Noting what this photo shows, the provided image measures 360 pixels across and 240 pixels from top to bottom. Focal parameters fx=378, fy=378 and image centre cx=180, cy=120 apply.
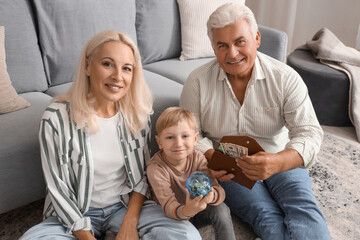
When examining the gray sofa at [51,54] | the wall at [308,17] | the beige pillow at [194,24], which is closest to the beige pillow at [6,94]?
the gray sofa at [51,54]

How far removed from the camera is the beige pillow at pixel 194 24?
271 centimetres

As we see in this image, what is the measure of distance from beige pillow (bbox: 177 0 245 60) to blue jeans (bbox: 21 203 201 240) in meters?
1.53

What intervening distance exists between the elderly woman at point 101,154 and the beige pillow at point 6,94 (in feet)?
1.88

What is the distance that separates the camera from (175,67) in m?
2.66

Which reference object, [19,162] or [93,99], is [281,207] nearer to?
[93,99]

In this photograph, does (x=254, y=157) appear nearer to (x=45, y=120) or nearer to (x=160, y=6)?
(x=45, y=120)

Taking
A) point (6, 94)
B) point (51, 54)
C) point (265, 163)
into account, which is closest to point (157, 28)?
point (51, 54)

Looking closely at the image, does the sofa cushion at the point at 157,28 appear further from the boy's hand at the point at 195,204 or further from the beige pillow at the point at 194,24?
the boy's hand at the point at 195,204

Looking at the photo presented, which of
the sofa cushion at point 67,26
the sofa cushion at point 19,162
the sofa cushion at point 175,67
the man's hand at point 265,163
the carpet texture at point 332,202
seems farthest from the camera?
the sofa cushion at point 175,67

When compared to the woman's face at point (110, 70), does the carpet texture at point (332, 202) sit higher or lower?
lower

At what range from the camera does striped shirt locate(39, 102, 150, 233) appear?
1.38m

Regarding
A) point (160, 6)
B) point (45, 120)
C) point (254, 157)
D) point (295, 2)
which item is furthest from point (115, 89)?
point (295, 2)

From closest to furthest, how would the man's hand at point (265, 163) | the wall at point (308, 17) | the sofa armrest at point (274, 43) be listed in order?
1. the man's hand at point (265, 163)
2. the sofa armrest at point (274, 43)
3. the wall at point (308, 17)

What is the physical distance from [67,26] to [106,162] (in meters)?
1.11
